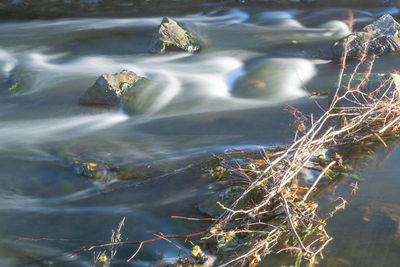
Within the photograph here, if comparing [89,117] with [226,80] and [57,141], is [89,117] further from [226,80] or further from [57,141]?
[226,80]

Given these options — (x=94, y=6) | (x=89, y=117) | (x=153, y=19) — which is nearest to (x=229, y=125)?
(x=89, y=117)

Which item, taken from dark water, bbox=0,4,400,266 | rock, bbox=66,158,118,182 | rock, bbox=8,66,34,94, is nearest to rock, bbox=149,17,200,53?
dark water, bbox=0,4,400,266

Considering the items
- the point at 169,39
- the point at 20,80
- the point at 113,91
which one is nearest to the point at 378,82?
the point at 113,91

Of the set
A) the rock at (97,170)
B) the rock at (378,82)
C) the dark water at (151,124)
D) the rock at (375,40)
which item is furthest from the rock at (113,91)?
the rock at (375,40)

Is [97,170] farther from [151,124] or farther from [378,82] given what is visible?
[378,82]

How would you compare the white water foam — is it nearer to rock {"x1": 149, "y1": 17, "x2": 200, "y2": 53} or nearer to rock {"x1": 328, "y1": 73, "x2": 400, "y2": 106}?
rock {"x1": 149, "y1": 17, "x2": 200, "y2": 53}

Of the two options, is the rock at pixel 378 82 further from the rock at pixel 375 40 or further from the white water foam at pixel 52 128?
the white water foam at pixel 52 128

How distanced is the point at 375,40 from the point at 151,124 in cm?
403

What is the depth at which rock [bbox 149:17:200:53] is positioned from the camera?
8.00 metres

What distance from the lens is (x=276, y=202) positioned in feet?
10.9

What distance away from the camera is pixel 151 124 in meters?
5.52

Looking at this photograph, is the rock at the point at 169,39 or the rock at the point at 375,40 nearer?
the rock at the point at 375,40

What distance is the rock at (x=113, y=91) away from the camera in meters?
5.89

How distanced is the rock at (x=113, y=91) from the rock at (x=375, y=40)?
3.39 m
